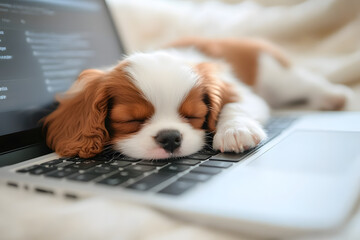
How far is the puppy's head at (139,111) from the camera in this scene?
1148 millimetres

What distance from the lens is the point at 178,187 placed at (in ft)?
2.38

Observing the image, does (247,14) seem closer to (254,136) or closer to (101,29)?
(101,29)

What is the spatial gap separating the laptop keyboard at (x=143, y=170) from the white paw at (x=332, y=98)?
3.42 ft

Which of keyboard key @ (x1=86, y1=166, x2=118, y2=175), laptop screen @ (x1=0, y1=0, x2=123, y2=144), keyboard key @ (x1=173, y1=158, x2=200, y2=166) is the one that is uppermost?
laptop screen @ (x1=0, y1=0, x2=123, y2=144)

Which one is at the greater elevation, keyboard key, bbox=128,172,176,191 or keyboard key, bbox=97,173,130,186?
keyboard key, bbox=97,173,130,186

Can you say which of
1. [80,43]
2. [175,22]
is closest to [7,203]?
[80,43]

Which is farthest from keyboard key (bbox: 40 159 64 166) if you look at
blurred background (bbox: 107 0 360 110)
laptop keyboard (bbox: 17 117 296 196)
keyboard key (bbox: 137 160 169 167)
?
blurred background (bbox: 107 0 360 110)

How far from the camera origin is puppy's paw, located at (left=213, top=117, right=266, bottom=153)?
107 centimetres

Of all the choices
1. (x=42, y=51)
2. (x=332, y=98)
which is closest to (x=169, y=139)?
(x=42, y=51)

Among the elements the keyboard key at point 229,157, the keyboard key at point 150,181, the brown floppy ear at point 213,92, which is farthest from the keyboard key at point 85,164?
the brown floppy ear at point 213,92

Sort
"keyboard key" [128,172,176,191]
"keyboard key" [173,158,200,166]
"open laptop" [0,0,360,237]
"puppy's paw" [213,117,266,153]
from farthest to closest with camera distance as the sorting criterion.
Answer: "puppy's paw" [213,117,266,153], "keyboard key" [173,158,200,166], "keyboard key" [128,172,176,191], "open laptop" [0,0,360,237]

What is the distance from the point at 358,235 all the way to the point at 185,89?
2.61 feet

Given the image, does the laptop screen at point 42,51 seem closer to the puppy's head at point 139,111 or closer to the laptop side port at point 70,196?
the puppy's head at point 139,111

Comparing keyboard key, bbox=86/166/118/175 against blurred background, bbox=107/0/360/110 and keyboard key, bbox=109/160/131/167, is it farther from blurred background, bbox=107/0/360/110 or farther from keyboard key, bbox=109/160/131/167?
blurred background, bbox=107/0/360/110
